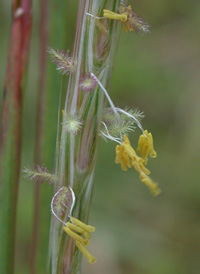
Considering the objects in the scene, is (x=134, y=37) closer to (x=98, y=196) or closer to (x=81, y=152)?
(x=98, y=196)

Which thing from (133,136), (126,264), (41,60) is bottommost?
(126,264)

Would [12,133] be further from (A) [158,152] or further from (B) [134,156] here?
(A) [158,152]

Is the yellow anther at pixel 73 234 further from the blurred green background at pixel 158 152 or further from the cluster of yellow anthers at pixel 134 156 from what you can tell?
the blurred green background at pixel 158 152

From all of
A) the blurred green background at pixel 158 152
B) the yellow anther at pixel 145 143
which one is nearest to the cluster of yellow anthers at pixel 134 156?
the yellow anther at pixel 145 143

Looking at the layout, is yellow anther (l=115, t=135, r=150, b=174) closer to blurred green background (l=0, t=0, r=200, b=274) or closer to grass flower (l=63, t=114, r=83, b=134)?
grass flower (l=63, t=114, r=83, b=134)

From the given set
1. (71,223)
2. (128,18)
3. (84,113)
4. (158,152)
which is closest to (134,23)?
(128,18)

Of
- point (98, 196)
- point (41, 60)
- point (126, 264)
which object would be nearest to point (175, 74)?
point (98, 196)
